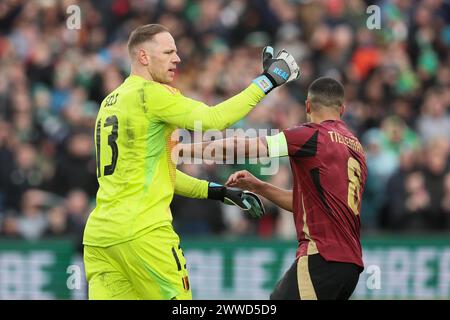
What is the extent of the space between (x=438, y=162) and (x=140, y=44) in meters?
7.72

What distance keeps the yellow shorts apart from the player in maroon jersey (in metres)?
0.77

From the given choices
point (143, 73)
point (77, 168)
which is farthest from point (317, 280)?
point (77, 168)

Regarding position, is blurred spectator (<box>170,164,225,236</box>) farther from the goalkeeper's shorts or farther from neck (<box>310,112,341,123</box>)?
the goalkeeper's shorts

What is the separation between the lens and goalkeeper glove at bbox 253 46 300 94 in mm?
8555

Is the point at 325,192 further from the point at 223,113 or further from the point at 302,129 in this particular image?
the point at 223,113

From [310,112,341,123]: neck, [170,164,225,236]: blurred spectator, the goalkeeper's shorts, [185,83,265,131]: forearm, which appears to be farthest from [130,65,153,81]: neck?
[170,164,225,236]: blurred spectator

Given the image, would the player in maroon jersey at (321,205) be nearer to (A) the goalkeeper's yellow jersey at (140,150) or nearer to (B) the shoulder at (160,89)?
(A) the goalkeeper's yellow jersey at (140,150)

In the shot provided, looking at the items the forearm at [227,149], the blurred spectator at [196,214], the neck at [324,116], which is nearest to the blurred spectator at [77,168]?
the blurred spectator at [196,214]

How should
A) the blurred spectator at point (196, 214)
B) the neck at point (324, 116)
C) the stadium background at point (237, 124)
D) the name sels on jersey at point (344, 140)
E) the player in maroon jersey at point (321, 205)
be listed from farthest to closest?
the blurred spectator at point (196, 214), the stadium background at point (237, 124), the neck at point (324, 116), the name sels on jersey at point (344, 140), the player in maroon jersey at point (321, 205)

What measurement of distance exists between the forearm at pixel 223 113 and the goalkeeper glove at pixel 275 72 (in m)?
0.09

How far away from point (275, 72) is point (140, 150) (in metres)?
1.14

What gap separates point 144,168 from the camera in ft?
27.9

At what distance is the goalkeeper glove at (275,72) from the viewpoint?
855 cm
